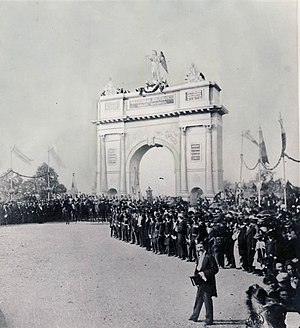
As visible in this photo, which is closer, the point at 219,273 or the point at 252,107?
the point at 219,273

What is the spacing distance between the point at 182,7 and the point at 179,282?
2.36 meters

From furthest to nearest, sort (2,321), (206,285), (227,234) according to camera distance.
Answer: (227,234) < (206,285) < (2,321)

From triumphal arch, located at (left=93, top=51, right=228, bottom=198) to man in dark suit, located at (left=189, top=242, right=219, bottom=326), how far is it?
574 millimetres

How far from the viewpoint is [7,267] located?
342 centimetres

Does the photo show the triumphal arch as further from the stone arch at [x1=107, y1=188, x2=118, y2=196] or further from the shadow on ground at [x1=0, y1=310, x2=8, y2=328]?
the shadow on ground at [x1=0, y1=310, x2=8, y2=328]

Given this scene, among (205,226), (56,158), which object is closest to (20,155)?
(56,158)

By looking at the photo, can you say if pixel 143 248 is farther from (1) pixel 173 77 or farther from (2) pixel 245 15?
(2) pixel 245 15

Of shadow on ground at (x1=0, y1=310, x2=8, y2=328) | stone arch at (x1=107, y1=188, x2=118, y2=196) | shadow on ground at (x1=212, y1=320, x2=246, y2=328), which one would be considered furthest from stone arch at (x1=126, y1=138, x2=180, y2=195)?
shadow on ground at (x1=0, y1=310, x2=8, y2=328)

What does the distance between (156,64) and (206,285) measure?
1.93 meters

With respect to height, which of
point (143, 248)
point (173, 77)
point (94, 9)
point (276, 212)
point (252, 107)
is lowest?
point (143, 248)

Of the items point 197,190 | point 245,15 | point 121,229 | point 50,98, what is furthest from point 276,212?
point 50,98

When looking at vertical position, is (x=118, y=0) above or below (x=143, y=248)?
above

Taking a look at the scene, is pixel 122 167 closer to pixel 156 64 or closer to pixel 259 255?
pixel 156 64

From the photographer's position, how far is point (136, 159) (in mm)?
3760
